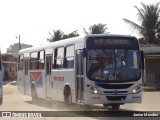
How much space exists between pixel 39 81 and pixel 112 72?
726 cm

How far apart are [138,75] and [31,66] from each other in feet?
29.3

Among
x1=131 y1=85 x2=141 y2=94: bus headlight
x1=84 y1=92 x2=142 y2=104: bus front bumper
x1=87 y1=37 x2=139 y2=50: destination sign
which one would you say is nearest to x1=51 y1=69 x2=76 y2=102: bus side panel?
x1=84 y1=92 x2=142 y2=104: bus front bumper

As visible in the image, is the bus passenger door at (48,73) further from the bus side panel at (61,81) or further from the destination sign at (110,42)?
the destination sign at (110,42)

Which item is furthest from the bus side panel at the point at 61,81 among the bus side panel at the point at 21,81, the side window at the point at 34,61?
the bus side panel at the point at 21,81

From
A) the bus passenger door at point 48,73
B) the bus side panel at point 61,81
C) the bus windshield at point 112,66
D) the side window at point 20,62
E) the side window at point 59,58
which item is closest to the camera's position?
the bus windshield at point 112,66

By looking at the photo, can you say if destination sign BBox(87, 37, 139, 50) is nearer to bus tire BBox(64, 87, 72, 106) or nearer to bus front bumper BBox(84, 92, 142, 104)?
bus front bumper BBox(84, 92, 142, 104)

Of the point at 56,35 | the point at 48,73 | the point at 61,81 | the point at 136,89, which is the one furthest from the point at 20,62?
the point at 56,35

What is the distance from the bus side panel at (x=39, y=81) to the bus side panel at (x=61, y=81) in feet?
5.28

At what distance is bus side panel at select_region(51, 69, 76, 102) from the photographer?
1673cm

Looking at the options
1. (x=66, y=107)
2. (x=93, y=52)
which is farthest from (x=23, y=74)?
(x=93, y=52)

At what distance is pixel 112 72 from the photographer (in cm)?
1513

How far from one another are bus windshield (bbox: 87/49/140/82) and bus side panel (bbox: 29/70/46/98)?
6015 millimetres

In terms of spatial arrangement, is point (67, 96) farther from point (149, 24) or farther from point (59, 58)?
point (149, 24)

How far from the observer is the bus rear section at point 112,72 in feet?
49.2
